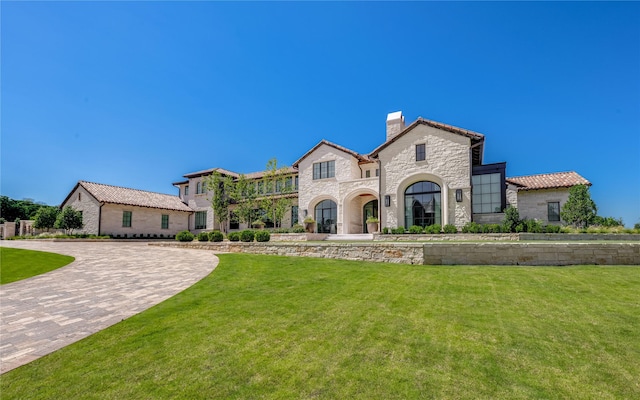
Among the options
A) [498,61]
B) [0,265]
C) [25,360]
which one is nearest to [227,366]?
[25,360]

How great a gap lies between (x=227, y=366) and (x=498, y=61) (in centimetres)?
1713

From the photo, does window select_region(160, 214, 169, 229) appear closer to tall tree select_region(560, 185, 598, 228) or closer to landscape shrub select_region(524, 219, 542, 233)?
landscape shrub select_region(524, 219, 542, 233)

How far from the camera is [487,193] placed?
2053 cm

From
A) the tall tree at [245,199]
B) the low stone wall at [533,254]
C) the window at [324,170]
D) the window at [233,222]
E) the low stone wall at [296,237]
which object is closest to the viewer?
the low stone wall at [533,254]

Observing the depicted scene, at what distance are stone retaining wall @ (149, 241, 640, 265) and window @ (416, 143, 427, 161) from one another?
11854 millimetres

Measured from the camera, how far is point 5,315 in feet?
19.6

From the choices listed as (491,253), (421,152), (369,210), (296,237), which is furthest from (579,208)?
(296,237)

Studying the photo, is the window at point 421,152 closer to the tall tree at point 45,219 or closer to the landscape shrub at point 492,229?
the landscape shrub at point 492,229

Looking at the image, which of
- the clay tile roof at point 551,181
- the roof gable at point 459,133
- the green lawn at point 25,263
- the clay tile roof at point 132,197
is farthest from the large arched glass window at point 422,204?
the clay tile roof at point 132,197

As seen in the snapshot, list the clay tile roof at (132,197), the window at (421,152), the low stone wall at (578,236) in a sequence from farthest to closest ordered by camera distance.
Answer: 1. the clay tile roof at (132,197)
2. the window at (421,152)
3. the low stone wall at (578,236)

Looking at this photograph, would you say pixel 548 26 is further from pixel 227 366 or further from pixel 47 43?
pixel 47 43

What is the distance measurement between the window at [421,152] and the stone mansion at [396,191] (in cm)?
7

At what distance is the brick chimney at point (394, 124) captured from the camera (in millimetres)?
A: 26047

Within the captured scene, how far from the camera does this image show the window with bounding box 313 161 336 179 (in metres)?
27.2
